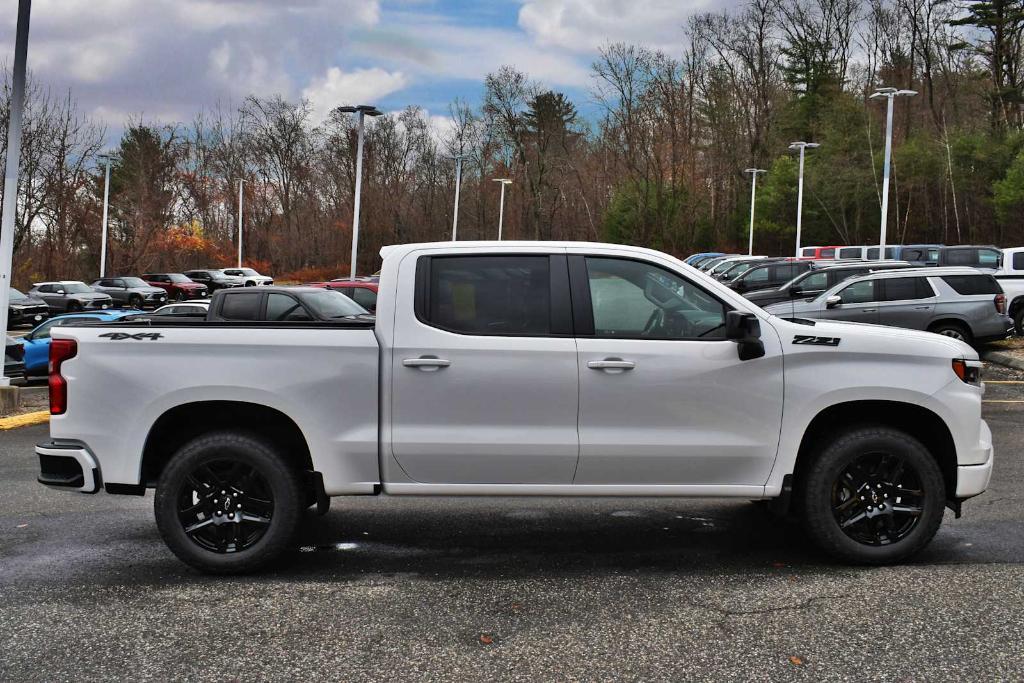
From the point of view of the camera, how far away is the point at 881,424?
5852 millimetres

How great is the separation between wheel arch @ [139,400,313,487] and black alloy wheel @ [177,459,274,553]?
9.7 inches

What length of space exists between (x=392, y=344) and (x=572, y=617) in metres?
1.74

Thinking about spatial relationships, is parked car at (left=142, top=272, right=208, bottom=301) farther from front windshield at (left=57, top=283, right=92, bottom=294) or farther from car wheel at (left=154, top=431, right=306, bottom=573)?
car wheel at (left=154, top=431, right=306, bottom=573)

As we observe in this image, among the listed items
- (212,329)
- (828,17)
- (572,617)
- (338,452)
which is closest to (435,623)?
(572,617)

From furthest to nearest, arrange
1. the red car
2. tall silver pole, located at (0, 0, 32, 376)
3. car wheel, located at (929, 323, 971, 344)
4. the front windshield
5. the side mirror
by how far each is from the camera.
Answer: the front windshield < the red car < car wheel, located at (929, 323, 971, 344) < tall silver pole, located at (0, 0, 32, 376) < the side mirror

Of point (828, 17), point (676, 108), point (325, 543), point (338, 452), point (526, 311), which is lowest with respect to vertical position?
point (325, 543)

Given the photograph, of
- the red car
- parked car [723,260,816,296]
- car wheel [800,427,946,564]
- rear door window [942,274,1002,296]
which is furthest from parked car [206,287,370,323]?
parked car [723,260,816,296]

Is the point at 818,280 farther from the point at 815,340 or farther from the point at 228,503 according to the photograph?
the point at 228,503

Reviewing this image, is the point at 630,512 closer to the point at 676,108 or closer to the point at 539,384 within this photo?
the point at 539,384

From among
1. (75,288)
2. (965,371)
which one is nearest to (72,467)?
(965,371)

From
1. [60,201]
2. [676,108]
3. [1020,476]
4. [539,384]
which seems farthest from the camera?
[676,108]

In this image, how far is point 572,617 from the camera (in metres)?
4.95

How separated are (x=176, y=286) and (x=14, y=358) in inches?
1468

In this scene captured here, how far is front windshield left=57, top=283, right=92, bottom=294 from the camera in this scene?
39816 millimetres
